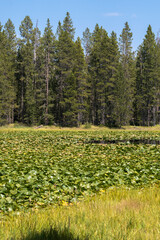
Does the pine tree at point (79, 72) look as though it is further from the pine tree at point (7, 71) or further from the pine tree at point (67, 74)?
the pine tree at point (7, 71)

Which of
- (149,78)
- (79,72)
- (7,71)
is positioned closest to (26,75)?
(7,71)

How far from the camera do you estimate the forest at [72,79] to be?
4472 centimetres

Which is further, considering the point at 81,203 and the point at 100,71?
the point at 100,71

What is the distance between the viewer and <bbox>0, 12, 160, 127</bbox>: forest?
44719 millimetres

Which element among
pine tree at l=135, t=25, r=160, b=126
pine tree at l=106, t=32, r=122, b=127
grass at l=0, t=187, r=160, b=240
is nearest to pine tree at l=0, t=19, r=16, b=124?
pine tree at l=106, t=32, r=122, b=127

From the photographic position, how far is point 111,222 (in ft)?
14.1

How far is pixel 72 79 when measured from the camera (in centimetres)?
4316

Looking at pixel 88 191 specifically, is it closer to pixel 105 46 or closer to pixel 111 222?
pixel 111 222

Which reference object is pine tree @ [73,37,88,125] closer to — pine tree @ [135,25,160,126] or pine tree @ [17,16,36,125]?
pine tree @ [17,16,36,125]

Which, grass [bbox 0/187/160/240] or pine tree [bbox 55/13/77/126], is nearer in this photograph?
grass [bbox 0/187/160/240]

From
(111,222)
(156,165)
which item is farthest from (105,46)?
(111,222)

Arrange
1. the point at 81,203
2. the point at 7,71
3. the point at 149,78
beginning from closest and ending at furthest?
the point at 81,203
the point at 7,71
the point at 149,78

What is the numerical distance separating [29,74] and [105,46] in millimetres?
15623

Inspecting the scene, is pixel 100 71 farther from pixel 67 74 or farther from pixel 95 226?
pixel 95 226
